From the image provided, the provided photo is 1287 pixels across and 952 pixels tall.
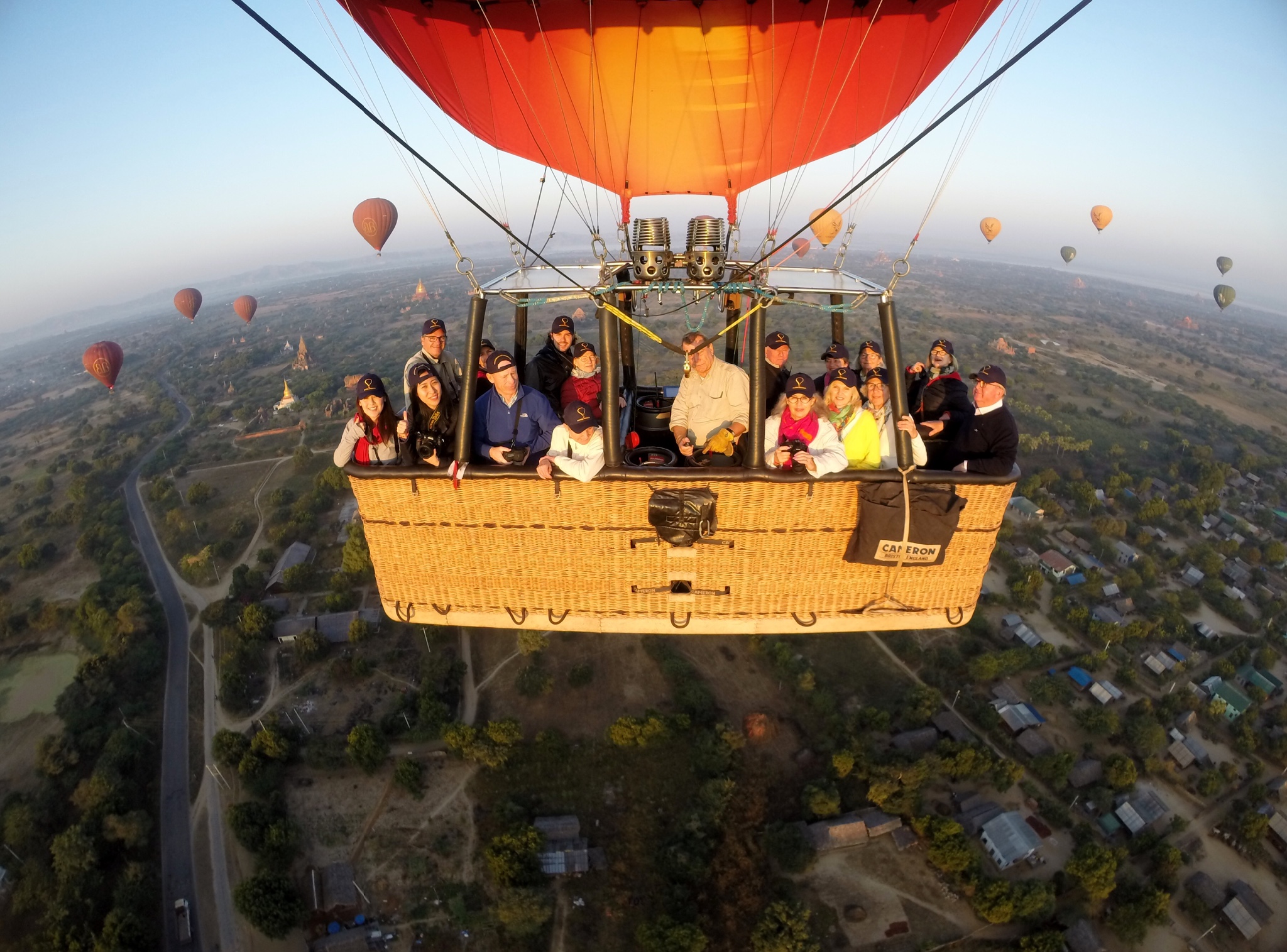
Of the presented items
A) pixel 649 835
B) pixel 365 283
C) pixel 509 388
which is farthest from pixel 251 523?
pixel 365 283

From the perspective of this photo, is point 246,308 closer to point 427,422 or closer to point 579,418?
point 427,422

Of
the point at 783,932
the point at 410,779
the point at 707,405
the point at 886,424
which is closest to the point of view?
the point at 886,424

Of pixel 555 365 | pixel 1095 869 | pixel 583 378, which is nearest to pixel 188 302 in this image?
pixel 555 365

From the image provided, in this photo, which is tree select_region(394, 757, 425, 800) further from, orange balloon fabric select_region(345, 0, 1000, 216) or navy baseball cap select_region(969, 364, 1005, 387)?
navy baseball cap select_region(969, 364, 1005, 387)

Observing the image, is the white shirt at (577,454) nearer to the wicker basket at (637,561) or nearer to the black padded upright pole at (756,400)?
the wicker basket at (637,561)

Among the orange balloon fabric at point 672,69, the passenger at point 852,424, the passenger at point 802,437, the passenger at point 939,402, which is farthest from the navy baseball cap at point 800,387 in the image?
the orange balloon fabric at point 672,69

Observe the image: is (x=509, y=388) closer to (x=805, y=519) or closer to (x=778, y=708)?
(x=805, y=519)

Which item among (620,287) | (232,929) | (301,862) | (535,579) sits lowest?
(232,929)
